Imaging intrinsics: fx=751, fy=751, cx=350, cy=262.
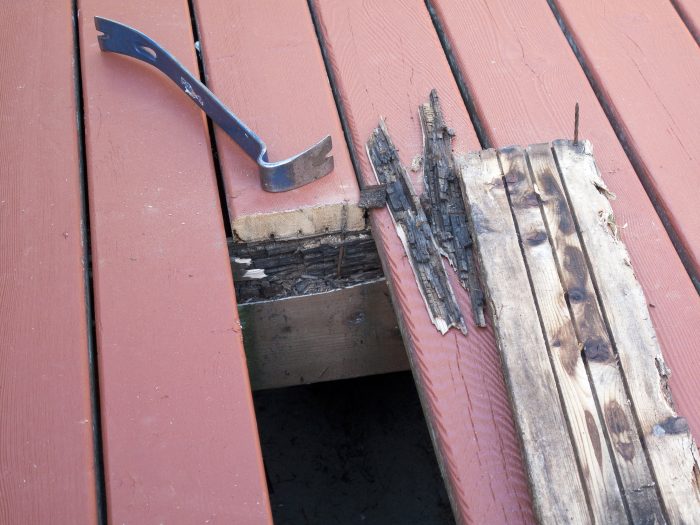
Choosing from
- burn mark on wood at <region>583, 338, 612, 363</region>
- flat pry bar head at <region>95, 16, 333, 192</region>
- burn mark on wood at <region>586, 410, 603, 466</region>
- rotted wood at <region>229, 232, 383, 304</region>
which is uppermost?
flat pry bar head at <region>95, 16, 333, 192</region>

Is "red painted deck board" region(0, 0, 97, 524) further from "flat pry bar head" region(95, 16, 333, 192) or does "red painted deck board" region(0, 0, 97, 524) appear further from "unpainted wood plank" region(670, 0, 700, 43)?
"unpainted wood plank" region(670, 0, 700, 43)

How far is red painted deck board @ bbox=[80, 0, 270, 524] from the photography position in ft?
3.96

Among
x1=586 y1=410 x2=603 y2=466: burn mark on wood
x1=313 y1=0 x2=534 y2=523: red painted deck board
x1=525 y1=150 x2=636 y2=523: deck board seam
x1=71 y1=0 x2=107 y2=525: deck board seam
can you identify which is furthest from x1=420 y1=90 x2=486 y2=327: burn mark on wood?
x1=71 y1=0 x2=107 y2=525: deck board seam

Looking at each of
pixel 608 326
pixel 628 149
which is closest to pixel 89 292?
pixel 608 326

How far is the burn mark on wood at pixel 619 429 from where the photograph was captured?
3.84 ft

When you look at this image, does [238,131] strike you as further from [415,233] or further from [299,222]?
[415,233]

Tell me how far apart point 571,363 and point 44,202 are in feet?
3.50

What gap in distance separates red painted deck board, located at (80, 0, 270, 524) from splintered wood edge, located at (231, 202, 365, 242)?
7 centimetres

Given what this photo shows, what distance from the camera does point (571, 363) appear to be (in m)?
1.26

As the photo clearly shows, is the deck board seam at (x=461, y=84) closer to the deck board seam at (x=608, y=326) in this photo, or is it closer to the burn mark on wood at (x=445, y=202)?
the burn mark on wood at (x=445, y=202)

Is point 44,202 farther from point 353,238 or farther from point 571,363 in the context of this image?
point 571,363

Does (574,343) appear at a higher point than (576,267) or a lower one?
lower

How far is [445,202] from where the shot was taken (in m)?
1.54

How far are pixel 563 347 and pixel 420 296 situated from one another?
281 mm
